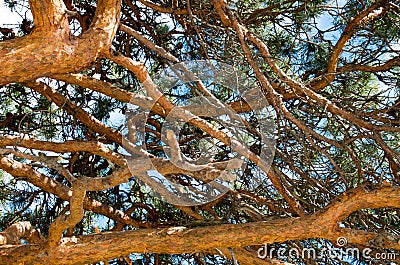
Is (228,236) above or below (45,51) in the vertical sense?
below

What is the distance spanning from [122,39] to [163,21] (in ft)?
1.00

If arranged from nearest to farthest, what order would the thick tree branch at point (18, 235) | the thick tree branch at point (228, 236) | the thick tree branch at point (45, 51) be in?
the thick tree branch at point (45, 51), the thick tree branch at point (228, 236), the thick tree branch at point (18, 235)

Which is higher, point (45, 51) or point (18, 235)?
point (45, 51)

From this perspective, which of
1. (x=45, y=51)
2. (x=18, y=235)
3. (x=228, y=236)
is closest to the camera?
(x=45, y=51)

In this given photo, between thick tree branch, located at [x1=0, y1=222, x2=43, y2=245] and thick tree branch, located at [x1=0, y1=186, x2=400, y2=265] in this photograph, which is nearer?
thick tree branch, located at [x1=0, y1=186, x2=400, y2=265]

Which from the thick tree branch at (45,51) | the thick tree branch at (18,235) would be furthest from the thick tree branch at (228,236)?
the thick tree branch at (45,51)

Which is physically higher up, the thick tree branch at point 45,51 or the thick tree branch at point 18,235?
the thick tree branch at point 45,51

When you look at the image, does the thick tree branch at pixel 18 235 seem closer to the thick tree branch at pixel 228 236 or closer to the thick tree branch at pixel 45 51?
the thick tree branch at pixel 228 236

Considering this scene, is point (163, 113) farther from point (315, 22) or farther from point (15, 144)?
point (315, 22)

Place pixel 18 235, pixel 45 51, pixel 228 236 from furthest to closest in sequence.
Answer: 1. pixel 18 235
2. pixel 228 236
3. pixel 45 51

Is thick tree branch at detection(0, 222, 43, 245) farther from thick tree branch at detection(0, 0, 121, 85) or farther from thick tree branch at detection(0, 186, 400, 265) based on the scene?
thick tree branch at detection(0, 0, 121, 85)

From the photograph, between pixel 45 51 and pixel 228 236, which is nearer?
pixel 45 51

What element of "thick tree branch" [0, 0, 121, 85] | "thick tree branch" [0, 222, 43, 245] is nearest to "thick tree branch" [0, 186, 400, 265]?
"thick tree branch" [0, 222, 43, 245]

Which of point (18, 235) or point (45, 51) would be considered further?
point (18, 235)
